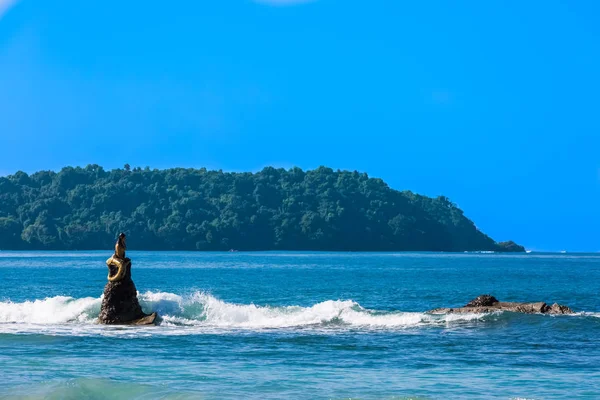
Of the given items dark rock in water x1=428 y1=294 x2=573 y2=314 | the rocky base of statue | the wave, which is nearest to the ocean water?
the wave

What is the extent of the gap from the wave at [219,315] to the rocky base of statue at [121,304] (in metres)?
0.96

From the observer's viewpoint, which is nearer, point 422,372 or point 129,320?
point 422,372

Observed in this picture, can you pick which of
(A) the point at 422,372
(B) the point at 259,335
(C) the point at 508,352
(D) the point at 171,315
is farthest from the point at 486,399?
(D) the point at 171,315

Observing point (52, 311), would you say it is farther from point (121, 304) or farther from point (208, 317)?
point (208, 317)

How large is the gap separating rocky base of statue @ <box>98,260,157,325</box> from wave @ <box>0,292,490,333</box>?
0.96 meters

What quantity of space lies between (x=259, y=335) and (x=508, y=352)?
7.75 metres

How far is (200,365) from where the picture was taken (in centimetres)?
2145

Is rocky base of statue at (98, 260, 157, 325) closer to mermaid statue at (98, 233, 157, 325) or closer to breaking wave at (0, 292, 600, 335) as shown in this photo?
mermaid statue at (98, 233, 157, 325)

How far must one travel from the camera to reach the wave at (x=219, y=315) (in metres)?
30.7

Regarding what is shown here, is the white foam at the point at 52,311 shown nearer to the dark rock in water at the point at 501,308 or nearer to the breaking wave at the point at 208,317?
the breaking wave at the point at 208,317

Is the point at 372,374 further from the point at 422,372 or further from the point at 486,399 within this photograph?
the point at 486,399

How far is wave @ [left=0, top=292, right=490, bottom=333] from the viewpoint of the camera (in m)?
30.7

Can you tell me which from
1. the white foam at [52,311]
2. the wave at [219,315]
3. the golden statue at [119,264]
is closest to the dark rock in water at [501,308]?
the wave at [219,315]

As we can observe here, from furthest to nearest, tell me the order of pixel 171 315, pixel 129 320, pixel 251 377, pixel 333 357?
pixel 171 315
pixel 129 320
pixel 333 357
pixel 251 377
